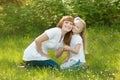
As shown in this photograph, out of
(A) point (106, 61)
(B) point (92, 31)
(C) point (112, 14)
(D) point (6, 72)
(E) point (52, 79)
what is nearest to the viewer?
(E) point (52, 79)

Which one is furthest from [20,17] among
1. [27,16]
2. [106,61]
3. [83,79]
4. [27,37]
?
[83,79]

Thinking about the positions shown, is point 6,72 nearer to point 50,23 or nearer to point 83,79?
point 83,79

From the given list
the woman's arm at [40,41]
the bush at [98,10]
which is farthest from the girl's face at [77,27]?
the bush at [98,10]

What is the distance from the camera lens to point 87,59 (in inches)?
348

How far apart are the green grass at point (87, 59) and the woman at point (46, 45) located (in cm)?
36

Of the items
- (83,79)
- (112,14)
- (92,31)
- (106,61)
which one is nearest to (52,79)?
(83,79)

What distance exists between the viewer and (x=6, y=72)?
7.55 m

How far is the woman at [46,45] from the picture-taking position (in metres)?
8.08

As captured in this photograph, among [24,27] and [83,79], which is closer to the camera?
[83,79]

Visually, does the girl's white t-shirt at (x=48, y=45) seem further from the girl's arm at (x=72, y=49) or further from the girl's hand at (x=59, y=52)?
the girl's arm at (x=72, y=49)

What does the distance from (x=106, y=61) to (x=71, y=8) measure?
4.07 m

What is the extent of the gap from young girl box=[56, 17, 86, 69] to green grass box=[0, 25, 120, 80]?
0.26 metres

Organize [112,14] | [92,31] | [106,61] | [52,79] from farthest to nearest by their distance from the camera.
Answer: [112,14] → [92,31] → [106,61] → [52,79]

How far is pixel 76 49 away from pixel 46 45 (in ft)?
1.92
